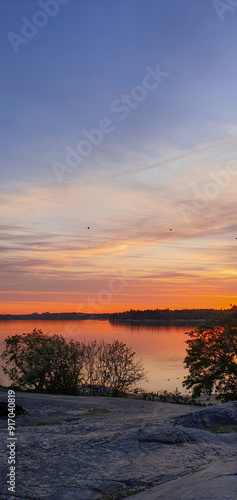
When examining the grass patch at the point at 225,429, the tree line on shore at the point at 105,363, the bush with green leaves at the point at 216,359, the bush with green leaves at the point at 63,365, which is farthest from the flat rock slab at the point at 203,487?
the bush with green leaves at the point at 63,365

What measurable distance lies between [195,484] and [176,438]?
3430mm

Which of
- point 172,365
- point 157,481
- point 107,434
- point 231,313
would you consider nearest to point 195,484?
point 157,481

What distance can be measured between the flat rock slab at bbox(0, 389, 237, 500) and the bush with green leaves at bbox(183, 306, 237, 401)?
76.5 feet

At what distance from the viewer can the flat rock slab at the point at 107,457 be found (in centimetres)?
746

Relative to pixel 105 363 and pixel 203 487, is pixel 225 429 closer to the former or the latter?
pixel 203 487

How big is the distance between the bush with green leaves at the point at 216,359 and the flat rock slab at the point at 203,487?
2705cm

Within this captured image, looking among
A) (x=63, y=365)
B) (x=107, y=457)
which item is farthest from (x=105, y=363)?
(x=107, y=457)

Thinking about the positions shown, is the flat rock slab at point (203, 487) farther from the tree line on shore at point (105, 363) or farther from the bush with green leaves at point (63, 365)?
the bush with green leaves at point (63, 365)

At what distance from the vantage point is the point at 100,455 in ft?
29.5

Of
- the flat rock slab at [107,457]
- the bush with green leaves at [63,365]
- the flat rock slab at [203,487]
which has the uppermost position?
the flat rock slab at [203,487]

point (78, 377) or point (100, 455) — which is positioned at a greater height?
point (100, 455)

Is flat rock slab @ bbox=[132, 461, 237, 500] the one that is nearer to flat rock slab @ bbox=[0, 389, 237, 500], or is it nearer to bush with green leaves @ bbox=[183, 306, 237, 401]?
flat rock slab @ bbox=[0, 389, 237, 500]

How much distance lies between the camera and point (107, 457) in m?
8.92

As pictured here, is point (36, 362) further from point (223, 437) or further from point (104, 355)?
point (223, 437)
